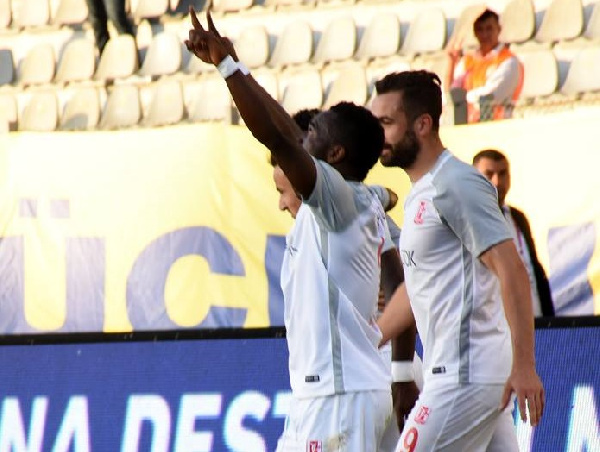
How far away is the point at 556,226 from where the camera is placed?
8000mm

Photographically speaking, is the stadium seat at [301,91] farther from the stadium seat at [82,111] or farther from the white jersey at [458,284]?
the white jersey at [458,284]

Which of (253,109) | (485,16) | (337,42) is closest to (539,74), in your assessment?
(485,16)

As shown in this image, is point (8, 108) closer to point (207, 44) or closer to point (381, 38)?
point (381, 38)

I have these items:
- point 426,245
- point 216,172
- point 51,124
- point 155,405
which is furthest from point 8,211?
point 426,245

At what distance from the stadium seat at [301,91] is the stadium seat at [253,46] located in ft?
2.34

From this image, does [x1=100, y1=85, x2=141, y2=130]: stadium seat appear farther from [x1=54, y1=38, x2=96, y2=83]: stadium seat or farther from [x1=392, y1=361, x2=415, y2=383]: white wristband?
[x1=392, y1=361, x2=415, y2=383]: white wristband

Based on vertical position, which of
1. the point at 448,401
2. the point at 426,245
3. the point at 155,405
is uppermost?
the point at 426,245

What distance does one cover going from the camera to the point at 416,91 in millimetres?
4703

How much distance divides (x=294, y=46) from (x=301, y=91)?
1.01 m

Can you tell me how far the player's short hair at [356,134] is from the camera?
14.5ft

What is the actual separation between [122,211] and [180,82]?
4243 millimetres

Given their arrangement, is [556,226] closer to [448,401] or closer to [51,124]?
[448,401]

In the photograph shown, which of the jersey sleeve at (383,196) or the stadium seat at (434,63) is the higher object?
the stadium seat at (434,63)

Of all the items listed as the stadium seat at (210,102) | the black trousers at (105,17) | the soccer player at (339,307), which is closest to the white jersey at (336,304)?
the soccer player at (339,307)
